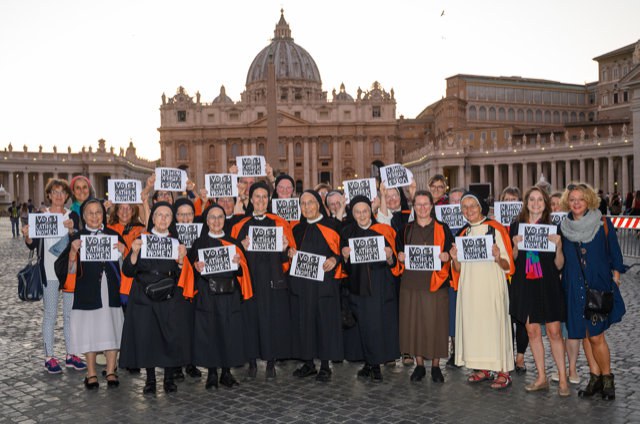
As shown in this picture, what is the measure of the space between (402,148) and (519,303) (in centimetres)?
9963

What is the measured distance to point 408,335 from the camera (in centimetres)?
796

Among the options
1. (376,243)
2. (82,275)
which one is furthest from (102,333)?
(376,243)

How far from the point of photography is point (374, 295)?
8.02 m

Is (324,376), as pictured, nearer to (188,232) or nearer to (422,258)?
(422,258)

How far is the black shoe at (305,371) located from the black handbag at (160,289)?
6.15ft

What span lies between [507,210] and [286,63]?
115 meters

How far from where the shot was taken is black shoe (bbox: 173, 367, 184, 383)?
26.9 ft

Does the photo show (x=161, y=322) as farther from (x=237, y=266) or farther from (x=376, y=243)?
(x=376, y=243)

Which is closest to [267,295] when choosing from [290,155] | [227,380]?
[227,380]

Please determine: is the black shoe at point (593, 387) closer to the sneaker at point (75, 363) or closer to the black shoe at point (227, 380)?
the black shoe at point (227, 380)

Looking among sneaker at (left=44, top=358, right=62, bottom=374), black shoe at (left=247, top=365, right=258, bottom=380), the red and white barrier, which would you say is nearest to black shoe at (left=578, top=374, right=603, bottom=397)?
black shoe at (left=247, top=365, right=258, bottom=380)

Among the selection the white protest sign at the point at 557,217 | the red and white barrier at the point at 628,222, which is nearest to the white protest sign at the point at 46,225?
the white protest sign at the point at 557,217

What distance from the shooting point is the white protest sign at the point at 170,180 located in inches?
376

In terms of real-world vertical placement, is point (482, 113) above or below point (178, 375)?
above
